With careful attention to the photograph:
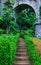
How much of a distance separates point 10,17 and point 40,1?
26.2 feet

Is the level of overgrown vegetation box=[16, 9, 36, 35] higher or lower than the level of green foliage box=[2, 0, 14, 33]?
lower

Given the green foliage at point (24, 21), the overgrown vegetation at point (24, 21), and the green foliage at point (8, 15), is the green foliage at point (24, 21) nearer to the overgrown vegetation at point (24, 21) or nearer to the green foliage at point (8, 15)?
the overgrown vegetation at point (24, 21)

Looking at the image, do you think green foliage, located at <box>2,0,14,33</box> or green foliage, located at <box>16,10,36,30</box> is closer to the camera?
green foliage, located at <box>2,0,14,33</box>

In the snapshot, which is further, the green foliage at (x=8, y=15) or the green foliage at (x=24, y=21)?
the green foliage at (x=24, y=21)

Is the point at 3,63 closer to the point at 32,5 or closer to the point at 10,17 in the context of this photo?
the point at 10,17

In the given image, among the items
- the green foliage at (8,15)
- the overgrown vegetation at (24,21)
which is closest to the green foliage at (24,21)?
the overgrown vegetation at (24,21)

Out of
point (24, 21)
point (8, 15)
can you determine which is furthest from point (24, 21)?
point (8, 15)

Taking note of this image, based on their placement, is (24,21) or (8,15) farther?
(24,21)

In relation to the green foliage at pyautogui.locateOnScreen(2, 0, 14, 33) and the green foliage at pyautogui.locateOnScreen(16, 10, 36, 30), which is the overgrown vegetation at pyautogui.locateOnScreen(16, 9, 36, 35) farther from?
the green foliage at pyautogui.locateOnScreen(2, 0, 14, 33)

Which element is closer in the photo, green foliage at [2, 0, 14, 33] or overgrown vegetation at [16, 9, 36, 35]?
green foliage at [2, 0, 14, 33]

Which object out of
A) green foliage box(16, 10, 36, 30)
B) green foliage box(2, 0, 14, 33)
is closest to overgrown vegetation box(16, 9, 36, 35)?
→ green foliage box(16, 10, 36, 30)

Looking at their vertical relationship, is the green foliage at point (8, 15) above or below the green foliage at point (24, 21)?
above

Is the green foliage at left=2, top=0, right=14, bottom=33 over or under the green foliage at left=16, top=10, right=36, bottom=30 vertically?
over

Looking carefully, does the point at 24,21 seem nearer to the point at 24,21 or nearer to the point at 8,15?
the point at 24,21
